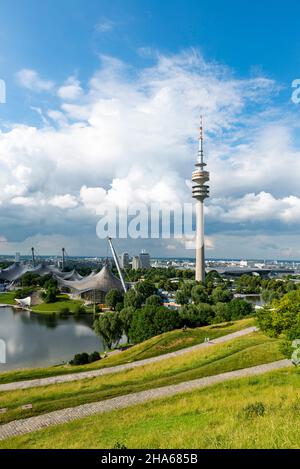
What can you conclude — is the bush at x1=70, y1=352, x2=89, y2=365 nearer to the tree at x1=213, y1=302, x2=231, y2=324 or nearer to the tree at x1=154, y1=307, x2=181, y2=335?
the tree at x1=154, y1=307, x2=181, y2=335

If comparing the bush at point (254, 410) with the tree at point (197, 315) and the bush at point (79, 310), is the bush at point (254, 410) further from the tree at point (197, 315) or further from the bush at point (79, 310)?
the bush at point (79, 310)

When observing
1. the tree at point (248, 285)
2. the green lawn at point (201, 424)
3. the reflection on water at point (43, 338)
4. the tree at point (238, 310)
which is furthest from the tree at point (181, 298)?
the green lawn at point (201, 424)

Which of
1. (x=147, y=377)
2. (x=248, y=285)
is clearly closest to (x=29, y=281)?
(x=248, y=285)

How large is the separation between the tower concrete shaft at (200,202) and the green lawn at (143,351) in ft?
238

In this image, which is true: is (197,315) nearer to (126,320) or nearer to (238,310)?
(238,310)

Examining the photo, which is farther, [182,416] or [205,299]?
[205,299]

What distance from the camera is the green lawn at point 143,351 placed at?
2678 cm

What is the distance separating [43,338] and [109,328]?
13078 mm

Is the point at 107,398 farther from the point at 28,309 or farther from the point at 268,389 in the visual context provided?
the point at 28,309

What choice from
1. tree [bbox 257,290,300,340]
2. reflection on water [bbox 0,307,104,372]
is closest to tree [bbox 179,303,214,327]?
reflection on water [bbox 0,307,104,372]

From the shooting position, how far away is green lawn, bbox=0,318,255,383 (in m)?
26.8
